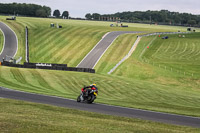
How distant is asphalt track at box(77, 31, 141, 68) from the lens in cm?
7777

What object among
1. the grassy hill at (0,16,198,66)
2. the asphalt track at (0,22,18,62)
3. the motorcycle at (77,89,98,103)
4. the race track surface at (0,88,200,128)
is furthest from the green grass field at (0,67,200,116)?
the asphalt track at (0,22,18,62)

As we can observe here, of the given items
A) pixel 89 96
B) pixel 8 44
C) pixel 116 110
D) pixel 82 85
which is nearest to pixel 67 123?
pixel 116 110

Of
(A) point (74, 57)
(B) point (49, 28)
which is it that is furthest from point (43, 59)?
(B) point (49, 28)

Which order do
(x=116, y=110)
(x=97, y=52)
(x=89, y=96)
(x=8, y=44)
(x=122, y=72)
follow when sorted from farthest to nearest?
(x=8, y=44) < (x=97, y=52) < (x=122, y=72) < (x=89, y=96) < (x=116, y=110)

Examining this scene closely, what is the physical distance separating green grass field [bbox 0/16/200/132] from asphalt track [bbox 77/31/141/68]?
1482 millimetres

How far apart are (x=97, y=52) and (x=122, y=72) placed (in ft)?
67.0

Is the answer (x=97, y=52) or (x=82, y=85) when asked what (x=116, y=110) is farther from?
(x=97, y=52)

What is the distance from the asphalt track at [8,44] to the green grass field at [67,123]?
60968 millimetres

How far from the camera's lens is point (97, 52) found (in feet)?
292

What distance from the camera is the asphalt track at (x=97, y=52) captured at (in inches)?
3062

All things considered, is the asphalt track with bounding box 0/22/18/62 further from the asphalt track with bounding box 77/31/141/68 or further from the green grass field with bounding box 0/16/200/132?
the asphalt track with bounding box 77/31/141/68

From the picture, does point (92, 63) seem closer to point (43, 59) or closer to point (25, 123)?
point (43, 59)

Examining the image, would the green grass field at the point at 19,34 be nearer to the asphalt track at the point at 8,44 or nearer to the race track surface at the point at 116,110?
the asphalt track at the point at 8,44

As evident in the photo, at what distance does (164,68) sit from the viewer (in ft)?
239
